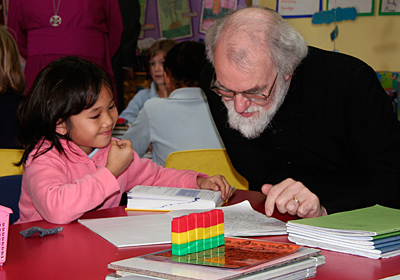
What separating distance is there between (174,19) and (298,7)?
5.86 ft

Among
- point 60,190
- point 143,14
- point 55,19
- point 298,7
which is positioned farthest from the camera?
point 143,14

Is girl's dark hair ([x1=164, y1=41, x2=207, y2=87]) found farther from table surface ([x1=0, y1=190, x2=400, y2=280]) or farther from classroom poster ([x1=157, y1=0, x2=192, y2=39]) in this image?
classroom poster ([x1=157, y1=0, x2=192, y2=39])

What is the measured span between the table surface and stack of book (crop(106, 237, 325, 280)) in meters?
0.06

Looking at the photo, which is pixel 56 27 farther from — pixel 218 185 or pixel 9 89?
pixel 218 185

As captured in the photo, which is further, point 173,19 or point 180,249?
point 173,19

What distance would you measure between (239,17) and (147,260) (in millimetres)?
1021

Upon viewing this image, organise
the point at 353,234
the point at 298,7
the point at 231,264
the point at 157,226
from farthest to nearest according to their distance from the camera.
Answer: the point at 298,7
the point at 157,226
the point at 353,234
the point at 231,264

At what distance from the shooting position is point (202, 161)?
7.79 ft

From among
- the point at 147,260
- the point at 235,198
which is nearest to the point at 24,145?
the point at 235,198

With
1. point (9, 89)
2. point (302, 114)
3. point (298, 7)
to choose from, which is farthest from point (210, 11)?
point (302, 114)

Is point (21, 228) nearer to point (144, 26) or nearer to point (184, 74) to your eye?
point (184, 74)

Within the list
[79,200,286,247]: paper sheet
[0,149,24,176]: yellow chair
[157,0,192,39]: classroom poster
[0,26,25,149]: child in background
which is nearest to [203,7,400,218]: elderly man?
[79,200,286,247]: paper sheet

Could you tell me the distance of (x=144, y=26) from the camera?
571 cm

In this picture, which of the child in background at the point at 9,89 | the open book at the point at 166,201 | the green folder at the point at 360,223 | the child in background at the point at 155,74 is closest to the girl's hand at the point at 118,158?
the open book at the point at 166,201
